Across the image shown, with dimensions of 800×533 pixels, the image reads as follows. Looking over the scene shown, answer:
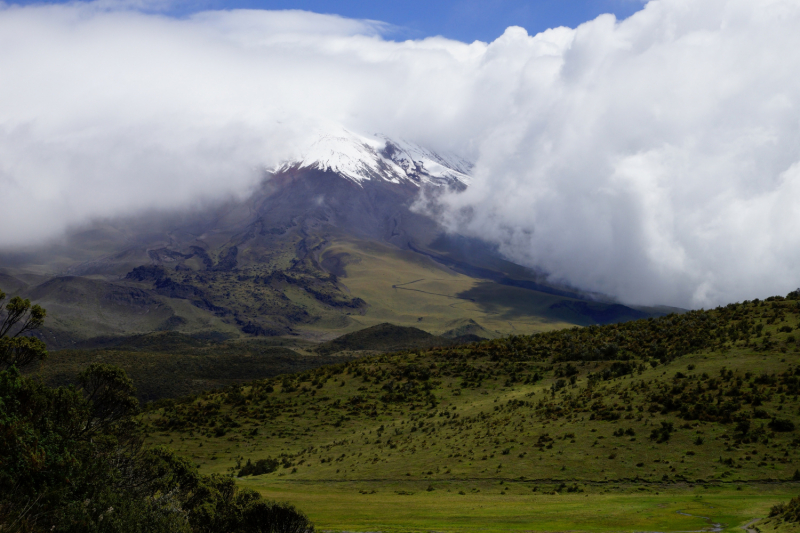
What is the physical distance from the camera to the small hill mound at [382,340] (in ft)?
512

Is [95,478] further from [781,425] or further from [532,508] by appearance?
[781,425]

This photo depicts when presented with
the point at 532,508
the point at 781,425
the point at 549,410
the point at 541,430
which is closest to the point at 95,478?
the point at 532,508

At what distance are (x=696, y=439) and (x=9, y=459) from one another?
28.6 m

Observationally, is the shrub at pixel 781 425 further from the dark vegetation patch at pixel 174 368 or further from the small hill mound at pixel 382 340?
the small hill mound at pixel 382 340

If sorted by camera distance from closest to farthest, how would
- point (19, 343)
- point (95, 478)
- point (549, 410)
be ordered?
1. point (95, 478)
2. point (19, 343)
3. point (549, 410)

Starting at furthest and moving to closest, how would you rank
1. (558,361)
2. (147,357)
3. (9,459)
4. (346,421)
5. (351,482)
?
1. (147,357)
2. (558,361)
3. (346,421)
4. (351,482)
5. (9,459)

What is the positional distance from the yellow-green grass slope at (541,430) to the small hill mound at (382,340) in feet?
313

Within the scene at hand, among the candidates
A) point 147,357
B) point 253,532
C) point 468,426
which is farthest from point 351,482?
point 147,357

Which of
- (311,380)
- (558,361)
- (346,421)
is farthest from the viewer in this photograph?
(311,380)

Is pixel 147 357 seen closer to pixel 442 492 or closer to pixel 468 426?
pixel 468 426

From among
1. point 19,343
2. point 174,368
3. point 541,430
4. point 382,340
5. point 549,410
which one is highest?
point 382,340

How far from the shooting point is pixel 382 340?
162m

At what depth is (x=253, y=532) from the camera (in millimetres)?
17109

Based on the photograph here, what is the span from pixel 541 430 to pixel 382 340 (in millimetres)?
128537
